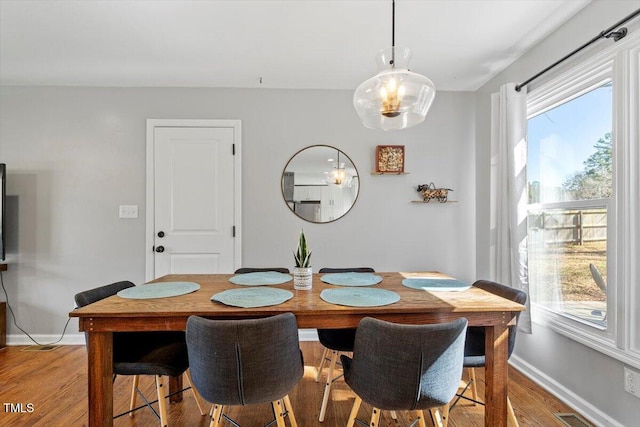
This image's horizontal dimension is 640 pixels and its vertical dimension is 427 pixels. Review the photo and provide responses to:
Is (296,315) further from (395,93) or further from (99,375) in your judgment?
(395,93)

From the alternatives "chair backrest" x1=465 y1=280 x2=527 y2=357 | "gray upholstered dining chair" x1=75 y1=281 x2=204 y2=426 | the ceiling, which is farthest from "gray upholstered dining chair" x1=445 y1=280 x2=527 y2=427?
the ceiling

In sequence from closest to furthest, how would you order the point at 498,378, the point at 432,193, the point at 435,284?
the point at 498,378
the point at 435,284
the point at 432,193

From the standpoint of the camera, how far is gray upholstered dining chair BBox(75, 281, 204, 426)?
1538 mm

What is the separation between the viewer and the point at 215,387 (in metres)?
1.29

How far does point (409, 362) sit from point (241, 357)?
64 cm

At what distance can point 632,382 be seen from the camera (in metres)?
1.65

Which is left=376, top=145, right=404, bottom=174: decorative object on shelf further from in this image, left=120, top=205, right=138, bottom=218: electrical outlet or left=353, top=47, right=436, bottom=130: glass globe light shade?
left=120, top=205, right=138, bottom=218: electrical outlet

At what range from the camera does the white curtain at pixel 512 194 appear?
2326 mm

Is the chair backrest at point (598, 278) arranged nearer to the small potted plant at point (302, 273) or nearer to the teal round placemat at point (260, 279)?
the small potted plant at point (302, 273)

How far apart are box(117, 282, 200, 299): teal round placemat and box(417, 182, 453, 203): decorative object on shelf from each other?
224 centimetres

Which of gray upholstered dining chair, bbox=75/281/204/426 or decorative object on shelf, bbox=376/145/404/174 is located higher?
Result: decorative object on shelf, bbox=376/145/404/174

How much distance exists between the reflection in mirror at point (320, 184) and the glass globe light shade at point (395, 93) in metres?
1.47

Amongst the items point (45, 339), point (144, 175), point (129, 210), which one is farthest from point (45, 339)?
point (144, 175)

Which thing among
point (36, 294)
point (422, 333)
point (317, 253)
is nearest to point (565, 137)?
point (422, 333)
